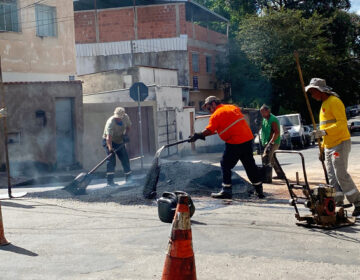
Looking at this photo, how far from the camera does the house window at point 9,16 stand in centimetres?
2112

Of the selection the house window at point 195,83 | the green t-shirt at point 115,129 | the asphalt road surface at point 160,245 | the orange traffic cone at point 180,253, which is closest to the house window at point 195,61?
the house window at point 195,83

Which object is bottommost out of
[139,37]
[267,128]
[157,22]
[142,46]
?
[267,128]

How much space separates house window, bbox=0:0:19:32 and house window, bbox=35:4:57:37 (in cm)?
100

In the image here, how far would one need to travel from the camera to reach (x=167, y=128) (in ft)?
83.8

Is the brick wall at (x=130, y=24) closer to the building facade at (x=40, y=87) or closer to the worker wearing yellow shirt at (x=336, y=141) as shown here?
the building facade at (x=40, y=87)

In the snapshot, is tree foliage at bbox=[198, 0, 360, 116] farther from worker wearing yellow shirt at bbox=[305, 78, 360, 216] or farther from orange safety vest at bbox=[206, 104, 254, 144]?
worker wearing yellow shirt at bbox=[305, 78, 360, 216]

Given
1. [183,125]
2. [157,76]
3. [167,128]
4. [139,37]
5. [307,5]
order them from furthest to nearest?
[307,5] < [139,37] < [157,76] < [183,125] < [167,128]

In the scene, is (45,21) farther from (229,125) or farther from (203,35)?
(203,35)

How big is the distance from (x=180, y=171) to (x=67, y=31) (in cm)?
1395

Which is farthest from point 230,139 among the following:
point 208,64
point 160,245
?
point 208,64

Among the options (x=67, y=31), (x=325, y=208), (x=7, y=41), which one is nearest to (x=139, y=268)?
(x=325, y=208)

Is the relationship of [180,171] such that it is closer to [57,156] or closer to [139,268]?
[139,268]

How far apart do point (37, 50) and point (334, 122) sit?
54.7ft

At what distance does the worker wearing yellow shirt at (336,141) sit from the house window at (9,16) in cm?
1599
